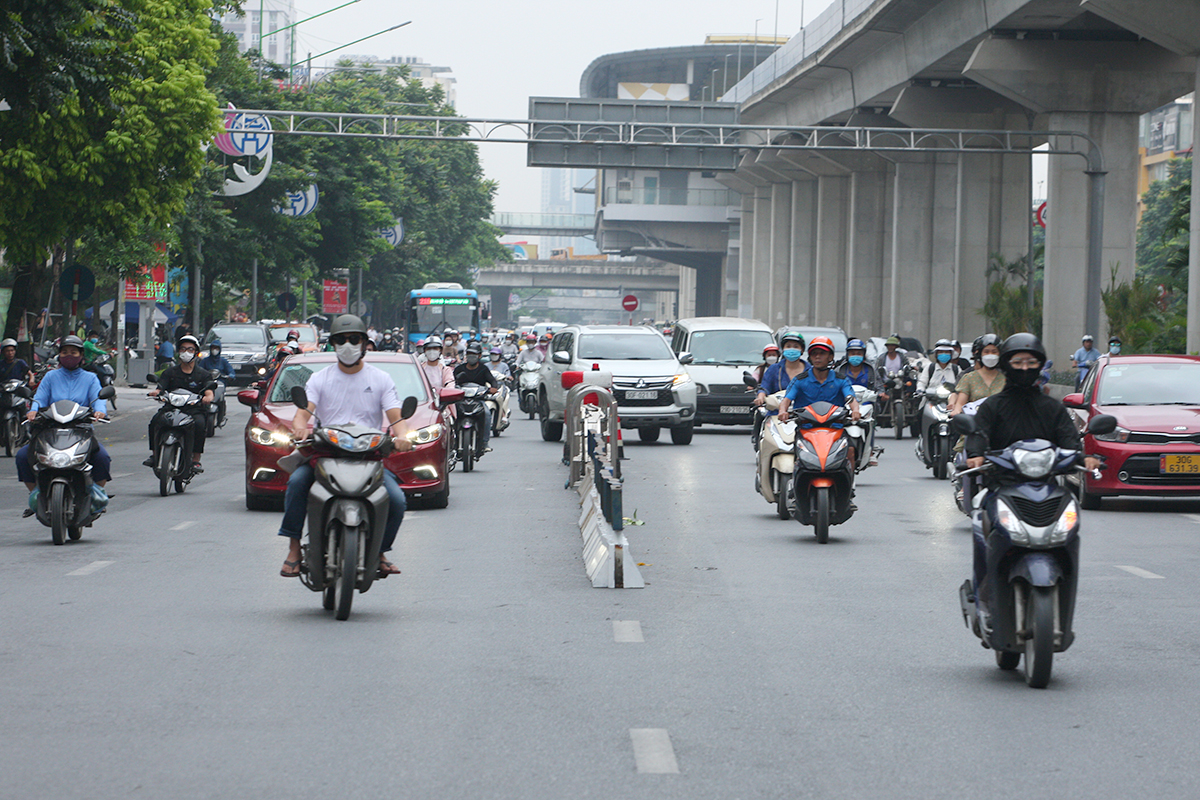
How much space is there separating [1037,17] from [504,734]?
31141mm

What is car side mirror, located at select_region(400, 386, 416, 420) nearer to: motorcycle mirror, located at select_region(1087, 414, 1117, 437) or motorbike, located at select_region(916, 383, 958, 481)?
motorcycle mirror, located at select_region(1087, 414, 1117, 437)

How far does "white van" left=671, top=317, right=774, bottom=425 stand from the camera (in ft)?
94.4

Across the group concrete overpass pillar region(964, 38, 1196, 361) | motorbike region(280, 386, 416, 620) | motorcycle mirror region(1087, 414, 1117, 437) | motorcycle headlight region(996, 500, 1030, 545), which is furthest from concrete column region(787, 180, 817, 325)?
motorcycle headlight region(996, 500, 1030, 545)

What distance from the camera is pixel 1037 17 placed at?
3469 centimetres

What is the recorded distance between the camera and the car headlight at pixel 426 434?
606 inches

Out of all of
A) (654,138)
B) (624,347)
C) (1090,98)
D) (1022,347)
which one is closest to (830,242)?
(654,138)

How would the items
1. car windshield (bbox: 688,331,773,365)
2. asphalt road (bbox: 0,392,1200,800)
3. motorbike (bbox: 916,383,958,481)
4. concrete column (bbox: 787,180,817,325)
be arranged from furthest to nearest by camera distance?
concrete column (bbox: 787,180,817,325), car windshield (bbox: 688,331,773,365), motorbike (bbox: 916,383,958,481), asphalt road (bbox: 0,392,1200,800)

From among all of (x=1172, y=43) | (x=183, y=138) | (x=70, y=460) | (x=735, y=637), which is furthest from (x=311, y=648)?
(x=1172, y=43)

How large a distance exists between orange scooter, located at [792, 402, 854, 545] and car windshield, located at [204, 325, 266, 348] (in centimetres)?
3413

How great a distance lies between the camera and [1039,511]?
720 cm

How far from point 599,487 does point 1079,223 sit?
28212mm

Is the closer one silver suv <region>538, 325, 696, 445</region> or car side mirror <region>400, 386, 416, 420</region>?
car side mirror <region>400, 386, 416, 420</region>

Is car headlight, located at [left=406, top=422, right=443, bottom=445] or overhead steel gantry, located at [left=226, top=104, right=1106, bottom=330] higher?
overhead steel gantry, located at [left=226, top=104, right=1106, bottom=330]

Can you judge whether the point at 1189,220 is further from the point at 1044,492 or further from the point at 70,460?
the point at 1044,492
